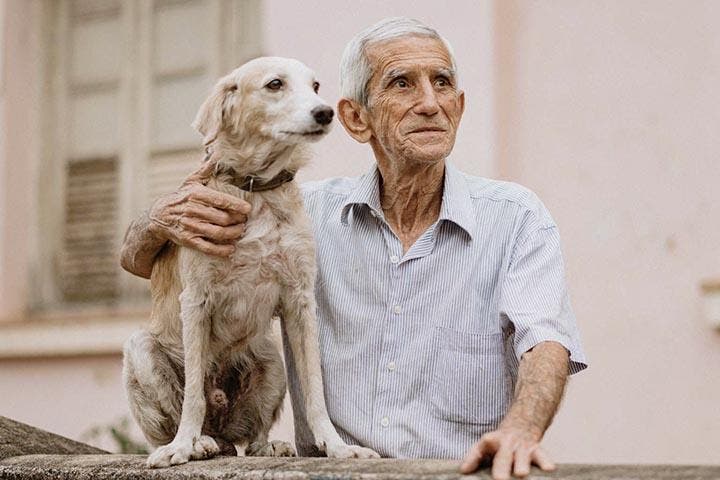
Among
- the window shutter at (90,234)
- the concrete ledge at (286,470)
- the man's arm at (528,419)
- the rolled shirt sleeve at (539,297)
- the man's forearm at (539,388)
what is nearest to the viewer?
the concrete ledge at (286,470)

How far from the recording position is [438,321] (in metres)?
2.74

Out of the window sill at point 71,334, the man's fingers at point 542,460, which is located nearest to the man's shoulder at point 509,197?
the man's fingers at point 542,460

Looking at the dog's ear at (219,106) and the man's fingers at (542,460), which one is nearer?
the man's fingers at (542,460)

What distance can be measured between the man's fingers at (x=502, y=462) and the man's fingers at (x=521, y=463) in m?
0.01

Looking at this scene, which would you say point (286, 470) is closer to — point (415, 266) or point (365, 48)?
point (415, 266)

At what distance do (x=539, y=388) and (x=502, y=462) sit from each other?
40 cm

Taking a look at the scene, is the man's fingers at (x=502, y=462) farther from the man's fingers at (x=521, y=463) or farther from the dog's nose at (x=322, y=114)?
the dog's nose at (x=322, y=114)

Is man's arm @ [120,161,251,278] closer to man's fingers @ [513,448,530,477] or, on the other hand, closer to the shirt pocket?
the shirt pocket

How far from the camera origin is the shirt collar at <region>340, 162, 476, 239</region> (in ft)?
9.05

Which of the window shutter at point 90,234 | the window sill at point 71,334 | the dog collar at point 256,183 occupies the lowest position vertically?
the window sill at point 71,334

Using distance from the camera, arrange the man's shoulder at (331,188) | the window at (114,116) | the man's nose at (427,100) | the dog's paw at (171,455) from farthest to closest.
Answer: the window at (114,116) → the man's shoulder at (331,188) → the man's nose at (427,100) → the dog's paw at (171,455)

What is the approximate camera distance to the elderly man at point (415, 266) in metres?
2.66

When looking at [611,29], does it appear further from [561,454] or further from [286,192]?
[286,192]

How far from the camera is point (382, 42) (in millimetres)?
2822
